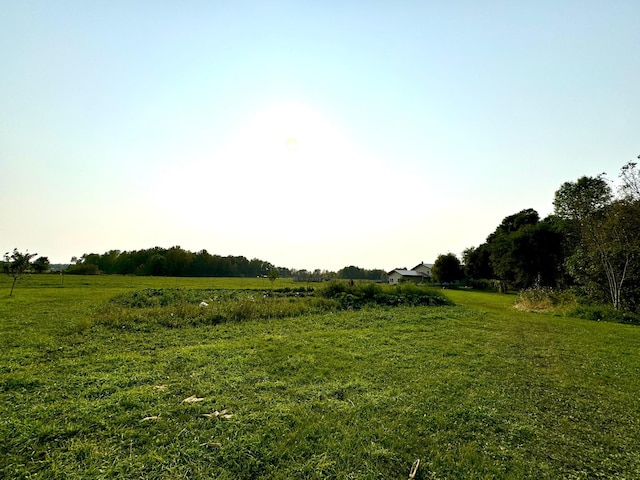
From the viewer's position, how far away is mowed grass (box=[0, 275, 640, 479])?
345 centimetres

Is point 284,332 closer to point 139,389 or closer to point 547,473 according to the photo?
point 139,389

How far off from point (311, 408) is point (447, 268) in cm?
4492

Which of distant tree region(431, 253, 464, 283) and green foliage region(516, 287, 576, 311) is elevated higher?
distant tree region(431, 253, 464, 283)

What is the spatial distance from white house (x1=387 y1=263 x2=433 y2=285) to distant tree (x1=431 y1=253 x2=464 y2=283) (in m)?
10.2

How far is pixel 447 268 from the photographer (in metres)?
45.6

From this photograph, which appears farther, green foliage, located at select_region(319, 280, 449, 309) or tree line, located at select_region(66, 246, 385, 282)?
tree line, located at select_region(66, 246, 385, 282)

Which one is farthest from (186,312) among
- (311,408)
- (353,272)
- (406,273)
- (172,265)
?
(353,272)

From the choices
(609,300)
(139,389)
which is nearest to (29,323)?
(139,389)

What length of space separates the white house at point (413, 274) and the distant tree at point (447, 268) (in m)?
10.2

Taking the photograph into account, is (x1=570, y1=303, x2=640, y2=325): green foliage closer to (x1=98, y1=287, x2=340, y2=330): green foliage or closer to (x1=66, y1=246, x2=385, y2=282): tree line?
(x1=98, y1=287, x2=340, y2=330): green foliage

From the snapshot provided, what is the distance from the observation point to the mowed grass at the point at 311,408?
3449mm

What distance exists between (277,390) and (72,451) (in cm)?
281

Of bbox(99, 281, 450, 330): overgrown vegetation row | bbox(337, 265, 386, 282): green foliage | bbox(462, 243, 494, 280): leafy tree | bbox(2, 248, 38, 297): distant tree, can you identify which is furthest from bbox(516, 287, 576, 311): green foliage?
bbox(337, 265, 386, 282): green foliage

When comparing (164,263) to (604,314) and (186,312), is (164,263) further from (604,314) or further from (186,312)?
(604,314)
